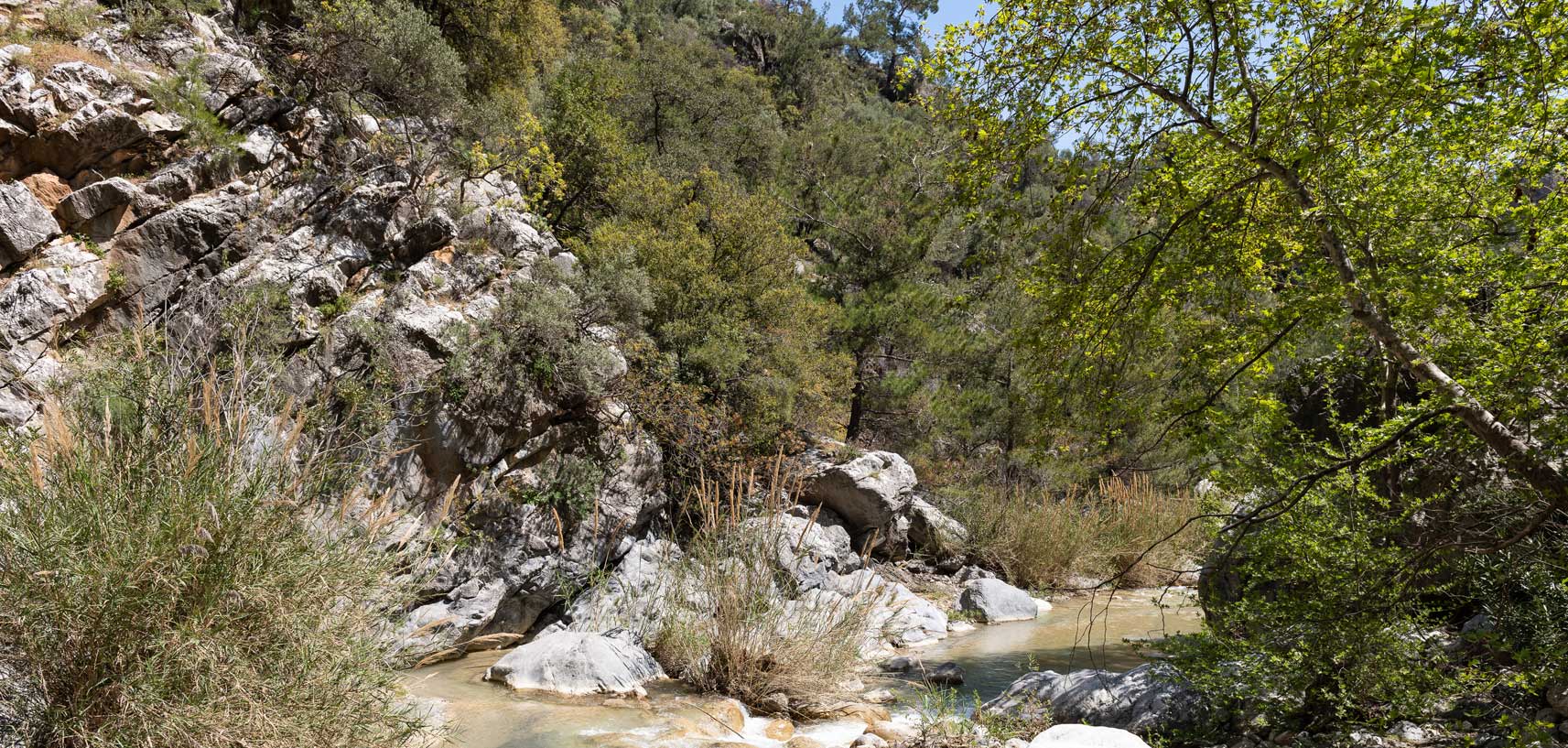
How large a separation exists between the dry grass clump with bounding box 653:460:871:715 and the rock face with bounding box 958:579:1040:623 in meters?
4.20

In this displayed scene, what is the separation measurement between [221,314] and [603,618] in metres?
4.55

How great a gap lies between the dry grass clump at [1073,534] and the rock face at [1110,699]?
5.52 metres

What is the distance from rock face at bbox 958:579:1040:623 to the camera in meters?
9.15

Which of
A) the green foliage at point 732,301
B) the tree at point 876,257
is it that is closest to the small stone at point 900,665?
the green foliage at point 732,301

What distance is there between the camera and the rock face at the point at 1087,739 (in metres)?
3.63

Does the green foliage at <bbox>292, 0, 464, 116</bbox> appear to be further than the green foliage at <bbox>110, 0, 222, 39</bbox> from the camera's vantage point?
Yes

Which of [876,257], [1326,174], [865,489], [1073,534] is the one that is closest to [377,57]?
[876,257]

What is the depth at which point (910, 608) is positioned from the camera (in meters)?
8.64

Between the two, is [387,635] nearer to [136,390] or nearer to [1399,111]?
[136,390]

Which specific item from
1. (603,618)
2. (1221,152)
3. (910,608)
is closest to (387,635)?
(603,618)

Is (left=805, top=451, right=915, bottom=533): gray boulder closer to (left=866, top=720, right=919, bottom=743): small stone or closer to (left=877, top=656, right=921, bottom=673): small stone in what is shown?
(left=877, top=656, right=921, bottom=673): small stone

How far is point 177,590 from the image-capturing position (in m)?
2.35

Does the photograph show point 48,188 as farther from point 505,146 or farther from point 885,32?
point 885,32

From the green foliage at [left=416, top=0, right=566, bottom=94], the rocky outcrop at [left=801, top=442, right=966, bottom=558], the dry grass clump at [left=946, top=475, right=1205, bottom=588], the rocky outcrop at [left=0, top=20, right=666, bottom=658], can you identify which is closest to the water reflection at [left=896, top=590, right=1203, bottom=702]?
the dry grass clump at [left=946, top=475, right=1205, bottom=588]
